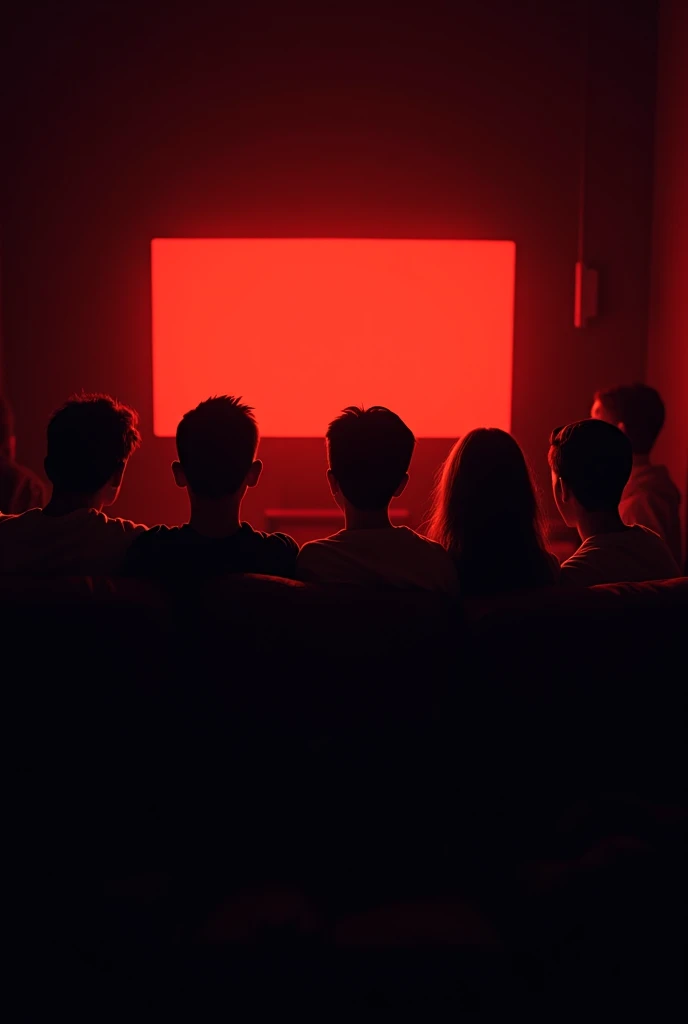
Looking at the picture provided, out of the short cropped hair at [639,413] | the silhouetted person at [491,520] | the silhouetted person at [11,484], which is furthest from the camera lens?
the short cropped hair at [639,413]

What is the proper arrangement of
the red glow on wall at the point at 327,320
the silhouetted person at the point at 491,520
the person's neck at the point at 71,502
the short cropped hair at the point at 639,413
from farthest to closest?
the red glow on wall at the point at 327,320
the short cropped hair at the point at 639,413
the person's neck at the point at 71,502
the silhouetted person at the point at 491,520

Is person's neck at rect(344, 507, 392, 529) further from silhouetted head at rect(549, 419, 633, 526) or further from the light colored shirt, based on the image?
the light colored shirt

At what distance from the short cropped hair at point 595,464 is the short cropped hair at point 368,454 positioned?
0.38 meters

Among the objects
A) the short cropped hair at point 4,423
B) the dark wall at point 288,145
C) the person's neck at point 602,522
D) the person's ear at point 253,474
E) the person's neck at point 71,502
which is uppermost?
the dark wall at point 288,145

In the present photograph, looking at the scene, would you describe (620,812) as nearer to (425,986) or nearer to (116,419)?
(425,986)

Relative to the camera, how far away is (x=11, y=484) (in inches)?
112

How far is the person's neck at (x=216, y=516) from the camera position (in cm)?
177

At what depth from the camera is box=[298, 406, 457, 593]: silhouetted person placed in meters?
1.69

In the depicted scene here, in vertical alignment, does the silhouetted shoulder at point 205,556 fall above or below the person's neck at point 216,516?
below

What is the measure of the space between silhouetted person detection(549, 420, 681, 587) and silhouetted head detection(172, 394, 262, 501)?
26.7 inches

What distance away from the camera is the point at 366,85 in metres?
4.04

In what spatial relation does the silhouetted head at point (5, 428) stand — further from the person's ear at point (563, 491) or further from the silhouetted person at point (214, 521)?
the person's ear at point (563, 491)

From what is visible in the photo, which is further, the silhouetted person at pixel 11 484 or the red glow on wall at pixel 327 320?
the red glow on wall at pixel 327 320

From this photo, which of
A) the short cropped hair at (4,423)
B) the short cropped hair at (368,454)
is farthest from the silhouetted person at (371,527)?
the short cropped hair at (4,423)
